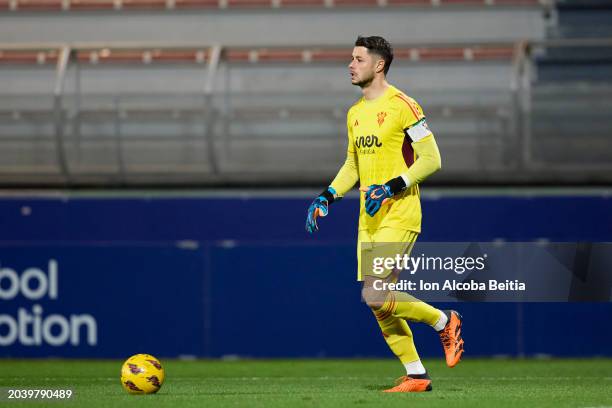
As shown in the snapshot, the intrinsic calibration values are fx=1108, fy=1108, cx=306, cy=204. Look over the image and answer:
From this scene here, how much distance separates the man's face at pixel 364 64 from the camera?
6617mm

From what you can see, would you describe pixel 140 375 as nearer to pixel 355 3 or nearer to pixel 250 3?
pixel 250 3

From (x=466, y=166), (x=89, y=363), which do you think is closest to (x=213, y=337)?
(x=89, y=363)

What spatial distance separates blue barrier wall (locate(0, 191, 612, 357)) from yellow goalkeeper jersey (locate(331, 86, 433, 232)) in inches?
Answer: 157

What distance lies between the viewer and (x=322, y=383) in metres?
7.95

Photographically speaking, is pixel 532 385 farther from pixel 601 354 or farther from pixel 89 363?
pixel 89 363

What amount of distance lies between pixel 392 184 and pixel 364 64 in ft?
2.55

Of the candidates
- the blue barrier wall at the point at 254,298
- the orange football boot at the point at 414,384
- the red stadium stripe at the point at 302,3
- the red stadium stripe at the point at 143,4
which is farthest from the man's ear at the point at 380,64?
the red stadium stripe at the point at 143,4

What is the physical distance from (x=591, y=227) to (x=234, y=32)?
4792 mm

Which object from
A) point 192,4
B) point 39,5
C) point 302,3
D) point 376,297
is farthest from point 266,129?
point 376,297

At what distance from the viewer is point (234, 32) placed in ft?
42.8

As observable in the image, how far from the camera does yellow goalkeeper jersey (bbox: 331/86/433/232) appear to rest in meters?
6.52

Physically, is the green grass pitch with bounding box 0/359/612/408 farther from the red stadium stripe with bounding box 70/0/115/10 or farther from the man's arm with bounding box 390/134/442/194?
the red stadium stripe with bounding box 70/0/115/10

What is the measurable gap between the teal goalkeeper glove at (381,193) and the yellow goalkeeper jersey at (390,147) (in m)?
0.16

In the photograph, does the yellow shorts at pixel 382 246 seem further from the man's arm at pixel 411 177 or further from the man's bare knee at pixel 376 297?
the man's arm at pixel 411 177
